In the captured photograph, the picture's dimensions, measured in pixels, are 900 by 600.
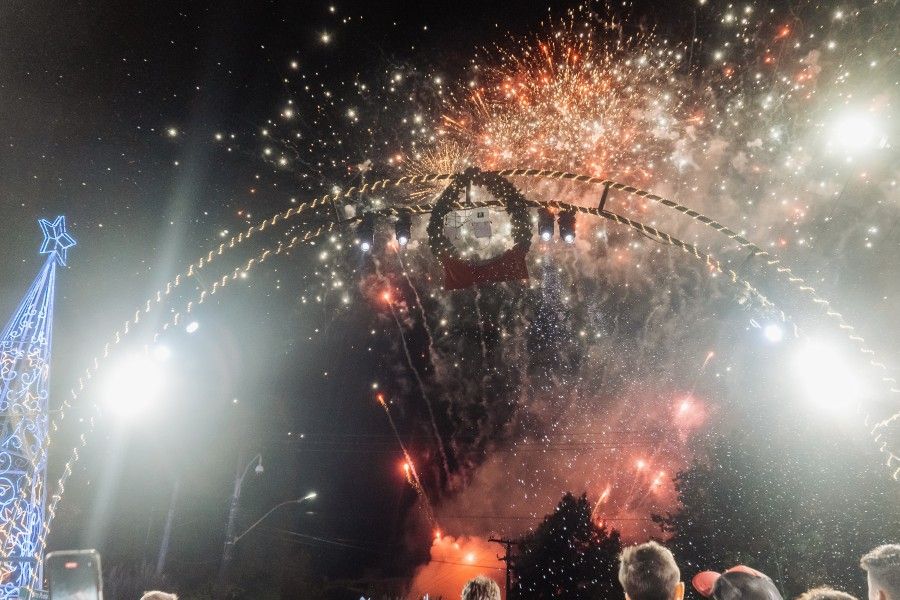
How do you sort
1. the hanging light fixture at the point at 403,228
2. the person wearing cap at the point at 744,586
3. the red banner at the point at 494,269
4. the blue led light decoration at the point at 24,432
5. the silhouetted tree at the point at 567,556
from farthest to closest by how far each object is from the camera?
the silhouetted tree at the point at 567,556, the hanging light fixture at the point at 403,228, the blue led light decoration at the point at 24,432, the red banner at the point at 494,269, the person wearing cap at the point at 744,586

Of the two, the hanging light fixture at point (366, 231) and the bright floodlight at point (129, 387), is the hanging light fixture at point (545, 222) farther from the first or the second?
the bright floodlight at point (129, 387)

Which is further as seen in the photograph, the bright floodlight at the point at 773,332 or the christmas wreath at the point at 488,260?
the bright floodlight at the point at 773,332

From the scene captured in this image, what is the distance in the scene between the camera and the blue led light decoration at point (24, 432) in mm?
7531

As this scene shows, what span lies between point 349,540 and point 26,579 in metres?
34.1

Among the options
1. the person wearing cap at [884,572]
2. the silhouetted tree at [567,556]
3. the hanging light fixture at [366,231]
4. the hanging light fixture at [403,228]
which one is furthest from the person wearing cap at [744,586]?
the silhouetted tree at [567,556]

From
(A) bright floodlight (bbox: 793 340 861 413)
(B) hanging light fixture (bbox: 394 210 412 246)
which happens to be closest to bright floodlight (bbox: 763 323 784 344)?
(A) bright floodlight (bbox: 793 340 861 413)

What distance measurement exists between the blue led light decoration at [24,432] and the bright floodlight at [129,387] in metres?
0.96

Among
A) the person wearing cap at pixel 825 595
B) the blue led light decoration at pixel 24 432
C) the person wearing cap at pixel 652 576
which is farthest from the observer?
the blue led light decoration at pixel 24 432

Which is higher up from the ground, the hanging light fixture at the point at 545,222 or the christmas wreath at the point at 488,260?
the hanging light fixture at the point at 545,222

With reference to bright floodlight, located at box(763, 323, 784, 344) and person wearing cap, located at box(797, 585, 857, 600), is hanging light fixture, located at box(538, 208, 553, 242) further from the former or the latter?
person wearing cap, located at box(797, 585, 857, 600)

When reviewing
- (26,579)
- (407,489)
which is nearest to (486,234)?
(26,579)

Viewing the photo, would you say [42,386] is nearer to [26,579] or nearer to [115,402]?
[115,402]

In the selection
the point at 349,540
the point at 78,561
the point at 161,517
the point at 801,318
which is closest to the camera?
the point at 78,561

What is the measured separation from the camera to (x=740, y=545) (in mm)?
18938
